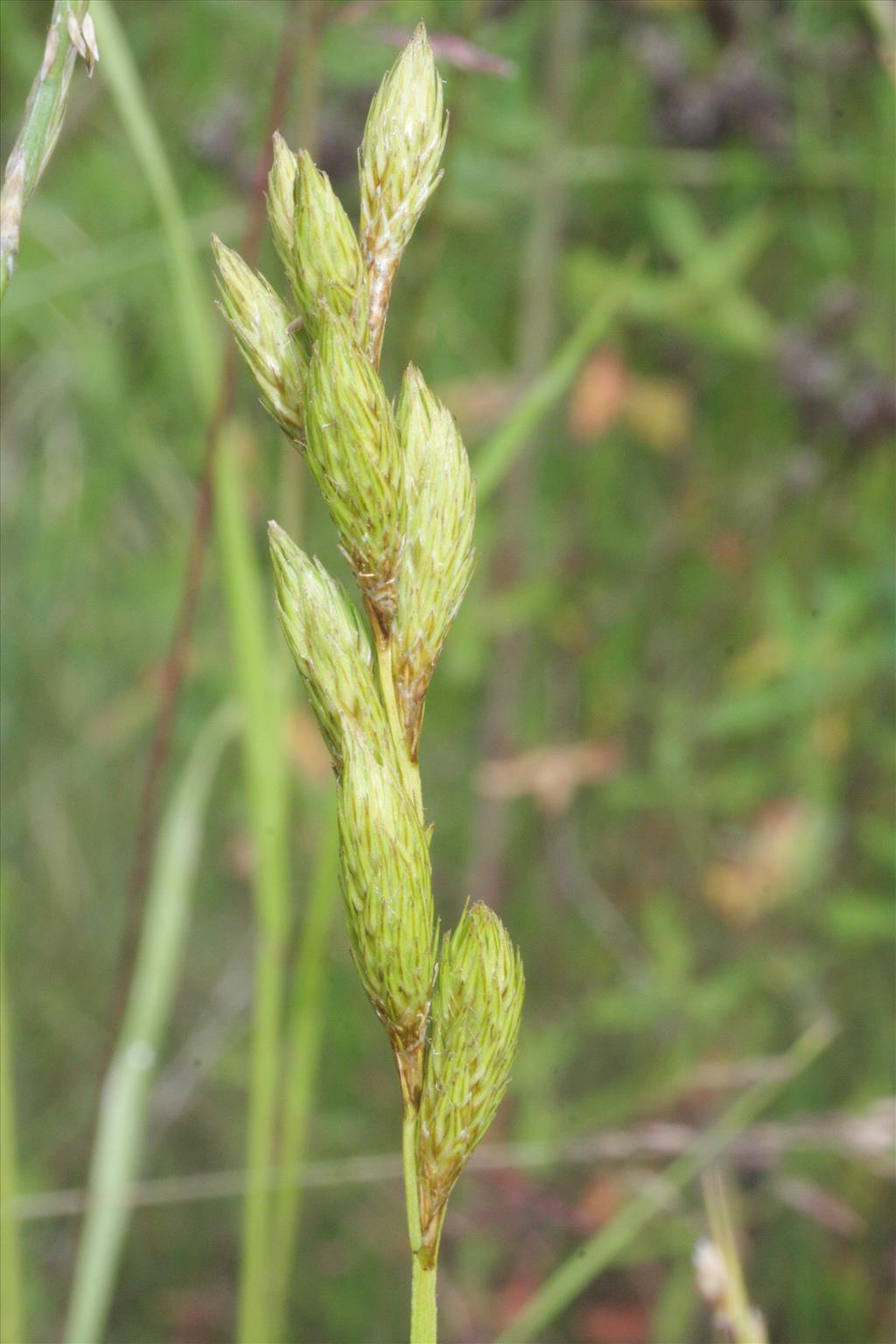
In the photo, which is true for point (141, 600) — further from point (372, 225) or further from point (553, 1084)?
point (372, 225)

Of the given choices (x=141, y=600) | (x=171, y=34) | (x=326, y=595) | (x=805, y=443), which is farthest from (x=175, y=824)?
(x=171, y=34)

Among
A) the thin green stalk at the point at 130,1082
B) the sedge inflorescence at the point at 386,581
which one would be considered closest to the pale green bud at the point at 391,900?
the sedge inflorescence at the point at 386,581

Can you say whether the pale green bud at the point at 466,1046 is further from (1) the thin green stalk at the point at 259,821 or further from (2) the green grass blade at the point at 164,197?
(2) the green grass blade at the point at 164,197

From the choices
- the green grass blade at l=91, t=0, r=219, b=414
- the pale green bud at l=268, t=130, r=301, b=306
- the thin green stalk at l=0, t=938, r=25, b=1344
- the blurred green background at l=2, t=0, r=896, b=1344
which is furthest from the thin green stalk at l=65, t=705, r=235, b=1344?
the blurred green background at l=2, t=0, r=896, b=1344

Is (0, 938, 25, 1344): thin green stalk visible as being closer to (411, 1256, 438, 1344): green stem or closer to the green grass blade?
(411, 1256, 438, 1344): green stem

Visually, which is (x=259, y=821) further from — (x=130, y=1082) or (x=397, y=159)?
(x=397, y=159)

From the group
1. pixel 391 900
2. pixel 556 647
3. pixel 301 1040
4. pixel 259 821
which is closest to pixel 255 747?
pixel 259 821
